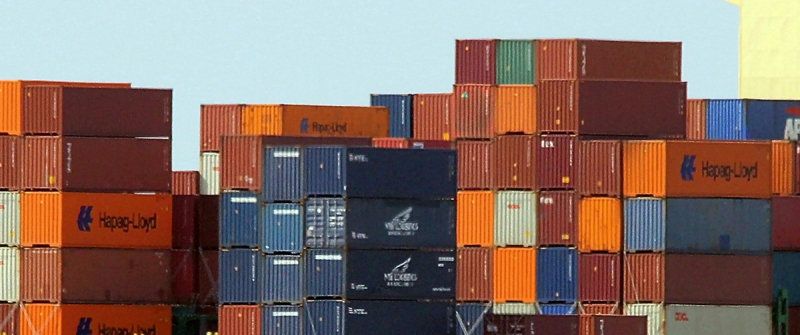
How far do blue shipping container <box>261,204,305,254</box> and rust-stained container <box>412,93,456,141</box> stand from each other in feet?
43.7

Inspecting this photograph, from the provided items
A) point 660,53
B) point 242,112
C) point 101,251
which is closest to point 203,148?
point 242,112

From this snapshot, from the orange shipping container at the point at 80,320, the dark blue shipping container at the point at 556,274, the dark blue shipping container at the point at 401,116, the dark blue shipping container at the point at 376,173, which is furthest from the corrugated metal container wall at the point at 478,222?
the orange shipping container at the point at 80,320

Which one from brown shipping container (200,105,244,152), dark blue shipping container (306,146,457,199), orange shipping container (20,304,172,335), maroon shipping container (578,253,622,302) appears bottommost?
orange shipping container (20,304,172,335)

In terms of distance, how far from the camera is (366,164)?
61.7 m

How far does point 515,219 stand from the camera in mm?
70938

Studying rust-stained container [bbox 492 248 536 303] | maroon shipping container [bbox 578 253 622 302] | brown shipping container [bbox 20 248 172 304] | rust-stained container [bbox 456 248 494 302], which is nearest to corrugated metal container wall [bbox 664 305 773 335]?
maroon shipping container [bbox 578 253 622 302]

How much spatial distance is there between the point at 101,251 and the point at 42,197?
2.68 metres

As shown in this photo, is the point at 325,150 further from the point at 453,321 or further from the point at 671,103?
the point at 671,103

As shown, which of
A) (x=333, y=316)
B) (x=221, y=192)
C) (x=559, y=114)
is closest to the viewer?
(x=333, y=316)

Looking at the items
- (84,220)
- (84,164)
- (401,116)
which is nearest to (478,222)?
(401,116)

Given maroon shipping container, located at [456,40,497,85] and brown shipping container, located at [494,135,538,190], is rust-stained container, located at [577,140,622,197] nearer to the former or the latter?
brown shipping container, located at [494,135,538,190]

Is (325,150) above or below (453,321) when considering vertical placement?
above

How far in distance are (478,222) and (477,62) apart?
7.92 metres

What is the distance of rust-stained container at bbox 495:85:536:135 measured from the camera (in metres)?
71.9
